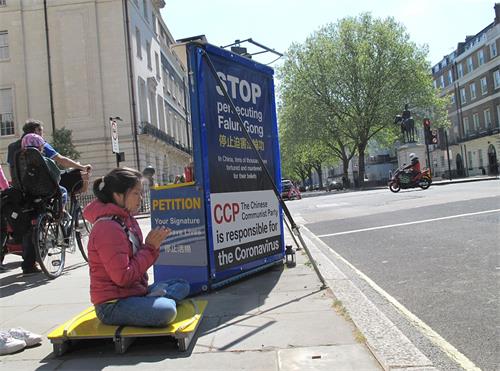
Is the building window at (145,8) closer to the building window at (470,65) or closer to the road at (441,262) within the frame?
the road at (441,262)

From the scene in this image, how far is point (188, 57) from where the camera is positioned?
489 centimetres

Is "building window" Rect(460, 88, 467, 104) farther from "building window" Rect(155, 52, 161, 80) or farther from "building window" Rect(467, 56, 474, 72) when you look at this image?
"building window" Rect(155, 52, 161, 80)

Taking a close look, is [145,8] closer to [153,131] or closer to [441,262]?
[153,131]

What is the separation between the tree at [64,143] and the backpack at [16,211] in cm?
2593

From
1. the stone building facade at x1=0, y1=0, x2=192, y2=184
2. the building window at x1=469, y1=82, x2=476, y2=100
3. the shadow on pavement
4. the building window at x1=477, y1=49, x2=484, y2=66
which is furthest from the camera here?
the building window at x1=469, y1=82, x2=476, y2=100

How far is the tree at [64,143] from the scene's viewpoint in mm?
31186

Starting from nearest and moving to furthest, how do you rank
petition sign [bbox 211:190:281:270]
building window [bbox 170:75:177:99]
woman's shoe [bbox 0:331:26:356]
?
woman's shoe [bbox 0:331:26:356], petition sign [bbox 211:190:281:270], building window [bbox 170:75:177:99]

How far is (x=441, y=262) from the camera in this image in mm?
6305

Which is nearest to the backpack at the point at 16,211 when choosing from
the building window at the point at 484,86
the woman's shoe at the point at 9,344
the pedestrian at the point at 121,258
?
the woman's shoe at the point at 9,344

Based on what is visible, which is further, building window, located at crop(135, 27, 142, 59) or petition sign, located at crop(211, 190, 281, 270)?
building window, located at crop(135, 27, 142, 59)

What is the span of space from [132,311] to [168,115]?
46438 mm

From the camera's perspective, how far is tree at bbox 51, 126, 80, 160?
31.2 meters

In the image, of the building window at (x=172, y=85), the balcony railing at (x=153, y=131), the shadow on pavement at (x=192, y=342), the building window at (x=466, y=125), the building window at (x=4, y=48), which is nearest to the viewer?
the shadow on pavement at (x=192, y=342)

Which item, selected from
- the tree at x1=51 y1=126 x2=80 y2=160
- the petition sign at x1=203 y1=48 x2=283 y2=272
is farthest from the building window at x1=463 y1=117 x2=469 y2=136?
the petition sign at x1=203 y1=48 x2=283 y2=272
